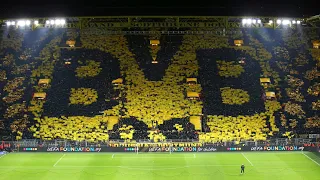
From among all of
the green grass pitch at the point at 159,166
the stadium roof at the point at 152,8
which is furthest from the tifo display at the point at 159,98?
the stadium roof at the point at 152,8

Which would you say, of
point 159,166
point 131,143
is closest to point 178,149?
point 131,143

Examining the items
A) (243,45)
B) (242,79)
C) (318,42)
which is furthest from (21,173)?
(318,42)

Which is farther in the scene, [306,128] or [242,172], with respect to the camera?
[306,128]

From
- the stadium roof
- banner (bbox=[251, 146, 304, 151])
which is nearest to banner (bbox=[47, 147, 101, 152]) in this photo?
banner (bbox=[251, 146, 304, 151])

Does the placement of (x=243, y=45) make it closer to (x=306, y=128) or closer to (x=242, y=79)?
(x=242, y=79)

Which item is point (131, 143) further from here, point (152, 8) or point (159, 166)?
point (152, 8)

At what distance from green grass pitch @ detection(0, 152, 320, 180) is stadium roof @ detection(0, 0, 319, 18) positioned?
1638 centimetres

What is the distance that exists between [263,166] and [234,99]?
10950 mm

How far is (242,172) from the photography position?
28672 millimetres

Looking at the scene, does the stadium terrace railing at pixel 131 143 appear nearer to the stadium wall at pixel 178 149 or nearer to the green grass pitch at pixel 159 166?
the stadium wall at pixel 178 149

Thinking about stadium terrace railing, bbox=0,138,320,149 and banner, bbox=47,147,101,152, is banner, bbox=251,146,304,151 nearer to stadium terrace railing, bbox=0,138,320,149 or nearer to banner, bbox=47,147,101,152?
stadium terrace railing, bbox=0,138,320,149

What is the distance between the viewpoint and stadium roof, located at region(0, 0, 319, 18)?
43.1 meters

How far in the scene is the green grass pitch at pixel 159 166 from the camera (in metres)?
27.9

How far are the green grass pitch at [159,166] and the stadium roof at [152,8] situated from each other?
645 inches
